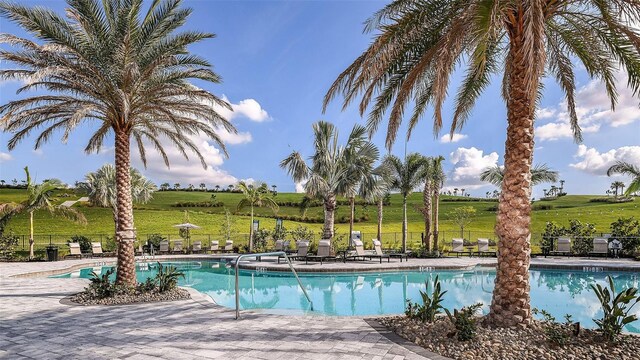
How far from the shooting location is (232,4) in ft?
39.6

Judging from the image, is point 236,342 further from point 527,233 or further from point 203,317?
point 527,233

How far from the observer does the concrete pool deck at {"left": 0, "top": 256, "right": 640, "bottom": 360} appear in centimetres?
596

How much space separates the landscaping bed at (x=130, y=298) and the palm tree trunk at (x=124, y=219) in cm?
75

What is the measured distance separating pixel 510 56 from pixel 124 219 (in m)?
10.6

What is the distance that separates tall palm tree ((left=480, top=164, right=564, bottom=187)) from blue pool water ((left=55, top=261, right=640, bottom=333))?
422 inches

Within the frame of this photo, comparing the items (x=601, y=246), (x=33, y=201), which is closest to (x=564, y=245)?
(x=601, y=246)

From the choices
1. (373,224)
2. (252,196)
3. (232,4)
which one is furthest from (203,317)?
(373,224)

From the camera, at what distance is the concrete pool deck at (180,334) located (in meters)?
5.96

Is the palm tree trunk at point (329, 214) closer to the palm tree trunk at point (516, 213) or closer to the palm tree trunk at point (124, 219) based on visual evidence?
the palm tree trunk at point (124, 219)

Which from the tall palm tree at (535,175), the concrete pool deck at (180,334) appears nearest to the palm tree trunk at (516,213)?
the concrete pool deck at (180,334)

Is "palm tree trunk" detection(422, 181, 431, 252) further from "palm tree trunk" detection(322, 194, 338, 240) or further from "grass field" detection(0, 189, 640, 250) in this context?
"grass field" detection(0, 189, 640, 250)

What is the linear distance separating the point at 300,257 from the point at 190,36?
1198cm

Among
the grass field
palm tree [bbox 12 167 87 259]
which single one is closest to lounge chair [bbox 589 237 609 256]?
the grass field

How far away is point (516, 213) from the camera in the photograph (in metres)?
6.76
